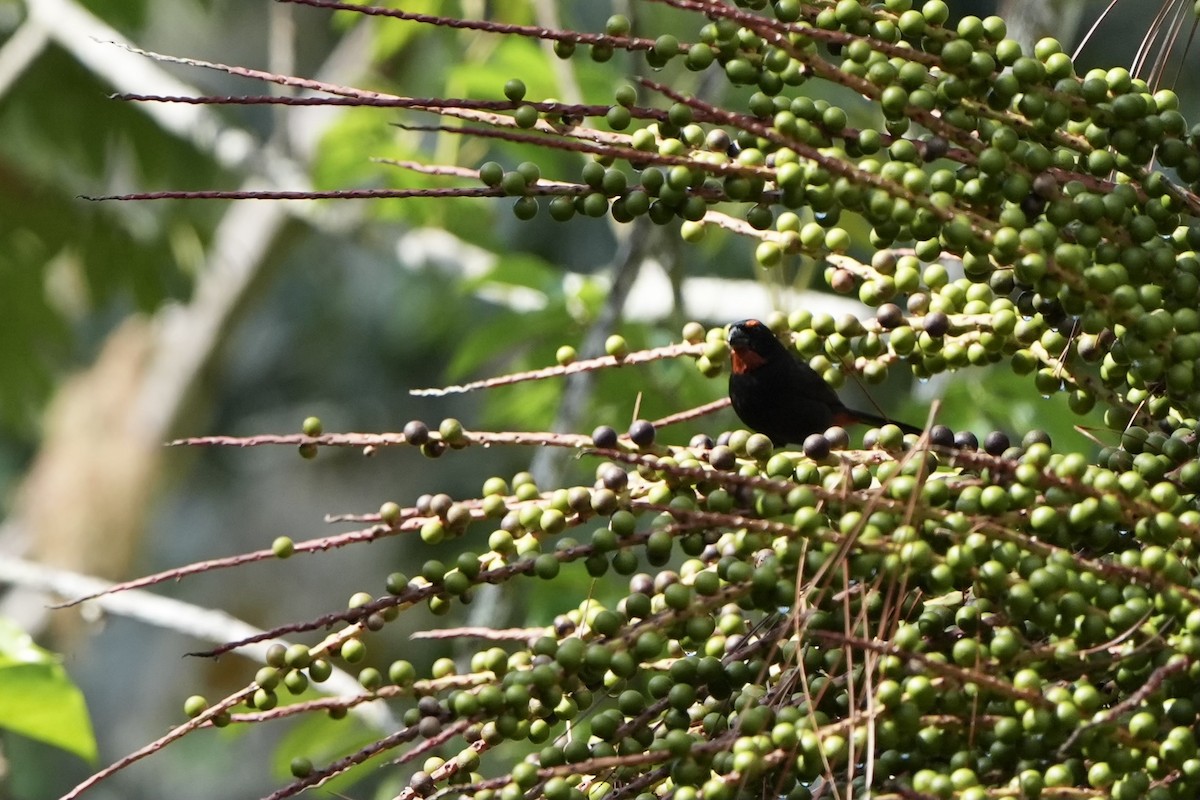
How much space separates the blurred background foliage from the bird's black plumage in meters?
0.69

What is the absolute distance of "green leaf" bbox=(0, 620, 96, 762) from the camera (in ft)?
5.85

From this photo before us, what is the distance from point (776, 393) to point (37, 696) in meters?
0.99

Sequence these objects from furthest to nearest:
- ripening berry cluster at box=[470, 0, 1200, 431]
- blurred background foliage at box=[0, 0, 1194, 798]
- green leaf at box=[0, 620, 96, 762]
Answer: blurred background foliage at box=[0, 0, 1194, 798] → green leaf at box=[0, 620, 96, 762] → ripening berry cluster at box=[470, 0, 1200, 431]

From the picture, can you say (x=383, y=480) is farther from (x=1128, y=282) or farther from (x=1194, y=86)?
(x=1128, y=282)

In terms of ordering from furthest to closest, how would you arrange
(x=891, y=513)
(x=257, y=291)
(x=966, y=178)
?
1. (x=257, y=291)
2. (x=966, y=178)
3. (x=891, y=513)

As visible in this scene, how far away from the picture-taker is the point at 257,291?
5582mm

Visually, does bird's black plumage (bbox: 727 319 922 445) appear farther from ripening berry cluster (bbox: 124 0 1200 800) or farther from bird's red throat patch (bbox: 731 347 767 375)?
ripening berry cluster (bbox: 124 0 1200 800)

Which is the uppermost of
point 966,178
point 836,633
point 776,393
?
point 966,178

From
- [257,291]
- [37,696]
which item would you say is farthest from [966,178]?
[257,291]

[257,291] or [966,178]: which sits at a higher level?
[966,178]

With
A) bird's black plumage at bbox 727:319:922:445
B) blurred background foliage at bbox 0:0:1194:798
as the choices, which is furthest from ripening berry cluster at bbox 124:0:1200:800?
blurred background foliage at bbox 0:0:1194:798

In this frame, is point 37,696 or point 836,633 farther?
point 37,696

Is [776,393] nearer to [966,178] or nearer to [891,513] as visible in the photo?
[966,178]

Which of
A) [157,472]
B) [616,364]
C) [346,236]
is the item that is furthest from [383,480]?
[616,364]
